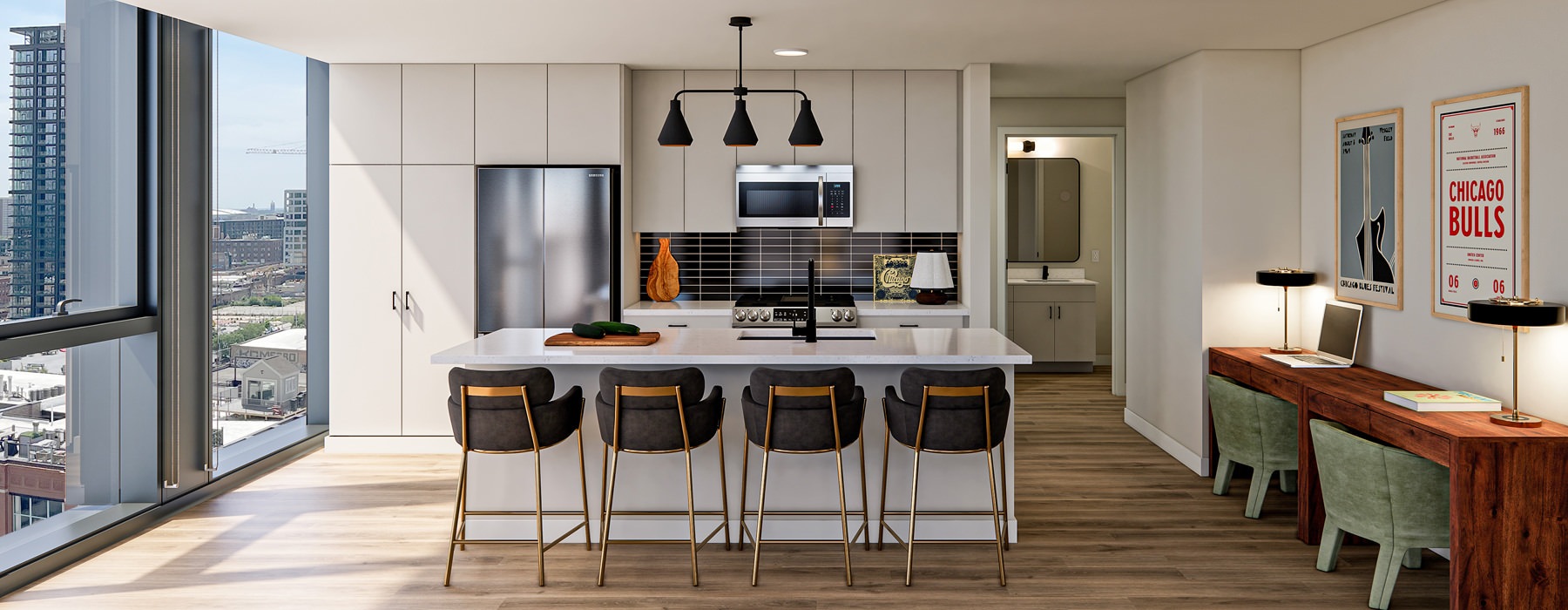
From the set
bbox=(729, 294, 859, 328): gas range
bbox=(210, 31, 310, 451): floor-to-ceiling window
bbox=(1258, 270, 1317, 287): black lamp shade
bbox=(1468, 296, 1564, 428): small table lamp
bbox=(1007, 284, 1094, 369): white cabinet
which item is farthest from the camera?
bbox=(1007, 284, 1094, 369): white cabinet

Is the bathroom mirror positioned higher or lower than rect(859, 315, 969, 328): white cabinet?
higher

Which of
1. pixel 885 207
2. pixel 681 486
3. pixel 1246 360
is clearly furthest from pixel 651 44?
pixel 1246 360

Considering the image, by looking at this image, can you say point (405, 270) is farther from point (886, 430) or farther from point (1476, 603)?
point (1476, 603)

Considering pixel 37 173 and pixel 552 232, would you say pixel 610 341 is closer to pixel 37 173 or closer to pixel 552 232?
pixel 552 232

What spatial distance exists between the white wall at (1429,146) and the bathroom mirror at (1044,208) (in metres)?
3.92

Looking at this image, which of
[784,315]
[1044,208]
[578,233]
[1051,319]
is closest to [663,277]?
[578,233]

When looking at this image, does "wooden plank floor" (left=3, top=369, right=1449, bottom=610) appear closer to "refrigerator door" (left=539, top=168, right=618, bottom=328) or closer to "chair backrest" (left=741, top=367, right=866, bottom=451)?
"chair backrest" (left=741, top=367, right=866, bottom=451)

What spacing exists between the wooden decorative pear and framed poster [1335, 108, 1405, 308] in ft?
12.2

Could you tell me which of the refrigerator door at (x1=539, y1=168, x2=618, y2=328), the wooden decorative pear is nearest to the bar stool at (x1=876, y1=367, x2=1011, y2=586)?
the refrigerator door at (x1=539, y1=168, x2=618, y2=328)

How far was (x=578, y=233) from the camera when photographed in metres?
5.54

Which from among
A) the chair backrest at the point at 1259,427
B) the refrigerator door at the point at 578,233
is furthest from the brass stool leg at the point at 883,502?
the refrigerator door at the point at 578,233

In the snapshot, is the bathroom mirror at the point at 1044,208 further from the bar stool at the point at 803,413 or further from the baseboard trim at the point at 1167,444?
the bar stool at the point at 803,413

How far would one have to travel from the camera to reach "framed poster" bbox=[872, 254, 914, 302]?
6.30m

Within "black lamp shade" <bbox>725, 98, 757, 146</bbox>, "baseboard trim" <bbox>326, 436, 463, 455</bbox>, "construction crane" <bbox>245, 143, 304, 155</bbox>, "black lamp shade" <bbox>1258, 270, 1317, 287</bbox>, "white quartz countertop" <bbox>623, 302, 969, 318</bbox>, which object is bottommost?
"baseboard trim" <bbox>326, 436, 463, 455</bbox>
